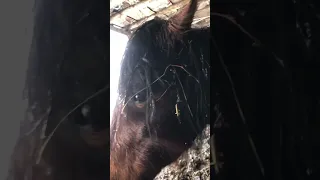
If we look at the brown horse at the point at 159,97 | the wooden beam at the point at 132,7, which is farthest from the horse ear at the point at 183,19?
the wooden beam at the point at 132,7

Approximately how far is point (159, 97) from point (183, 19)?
0.97 ft

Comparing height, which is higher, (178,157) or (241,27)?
(241,27)

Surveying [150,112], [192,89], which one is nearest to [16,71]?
[150,112]

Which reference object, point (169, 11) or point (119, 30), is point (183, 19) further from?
point (119, 30)

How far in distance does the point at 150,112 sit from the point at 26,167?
49cm

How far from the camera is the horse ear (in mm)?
1110

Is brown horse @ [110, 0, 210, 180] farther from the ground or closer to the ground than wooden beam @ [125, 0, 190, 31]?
closer to the ground

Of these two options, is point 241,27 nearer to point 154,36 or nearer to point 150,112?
point 154,36

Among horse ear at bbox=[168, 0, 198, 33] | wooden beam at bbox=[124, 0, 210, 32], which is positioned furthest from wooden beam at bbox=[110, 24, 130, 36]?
horse ear at bbox=[168, 0, 198, 33]

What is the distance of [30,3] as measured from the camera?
1147mm

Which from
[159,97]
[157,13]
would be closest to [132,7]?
[157,13]

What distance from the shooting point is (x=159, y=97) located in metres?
1.12

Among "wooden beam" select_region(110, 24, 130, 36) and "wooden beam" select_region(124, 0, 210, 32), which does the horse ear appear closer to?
"wooden beam" select_region(124, 0, 210, 32)

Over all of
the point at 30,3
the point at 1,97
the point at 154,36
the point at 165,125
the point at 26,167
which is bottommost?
the point at 26,167
